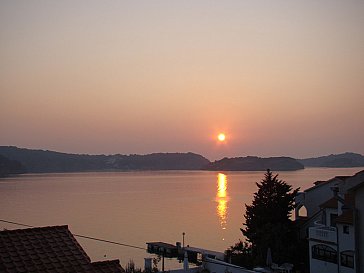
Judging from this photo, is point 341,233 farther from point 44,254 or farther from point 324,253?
point 44,254

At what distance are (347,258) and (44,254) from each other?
1905 cm

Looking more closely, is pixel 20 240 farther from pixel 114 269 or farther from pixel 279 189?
pixel 279 189

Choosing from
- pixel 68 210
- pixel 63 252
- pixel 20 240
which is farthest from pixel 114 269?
pixel 68 210

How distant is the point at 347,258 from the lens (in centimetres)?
2339

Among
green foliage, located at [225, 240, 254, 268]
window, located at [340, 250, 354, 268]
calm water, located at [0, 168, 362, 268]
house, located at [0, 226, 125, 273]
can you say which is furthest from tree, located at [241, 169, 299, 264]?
house, located at [0, 226, 125, 273]

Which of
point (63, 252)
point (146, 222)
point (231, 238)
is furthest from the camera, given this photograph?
point (146, 222)

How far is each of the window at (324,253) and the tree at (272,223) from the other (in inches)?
143

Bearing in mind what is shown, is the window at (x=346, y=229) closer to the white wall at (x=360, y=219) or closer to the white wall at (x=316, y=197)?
the white wall at (x=360, y=219)

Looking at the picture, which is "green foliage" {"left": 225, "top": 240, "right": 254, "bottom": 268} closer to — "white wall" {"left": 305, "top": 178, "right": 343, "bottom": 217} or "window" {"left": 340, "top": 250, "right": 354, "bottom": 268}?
"white wall" {"left": 305, "top": 178, "right": 343, "bottom": 217}

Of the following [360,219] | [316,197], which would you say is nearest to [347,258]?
[360,219]

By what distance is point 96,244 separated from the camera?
2025 inches

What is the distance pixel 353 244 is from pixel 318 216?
7.04 m

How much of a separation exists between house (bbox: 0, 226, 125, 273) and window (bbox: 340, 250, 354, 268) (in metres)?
17.5

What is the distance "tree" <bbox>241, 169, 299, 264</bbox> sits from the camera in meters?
29.5
